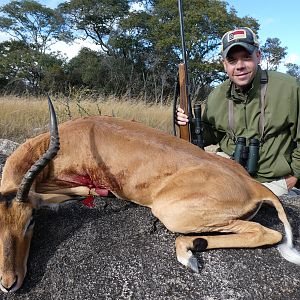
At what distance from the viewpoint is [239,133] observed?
4793 mm

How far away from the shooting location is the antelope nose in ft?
9.29

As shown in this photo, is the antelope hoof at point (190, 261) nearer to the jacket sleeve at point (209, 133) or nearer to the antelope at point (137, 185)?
the antelope at point (137, 185)

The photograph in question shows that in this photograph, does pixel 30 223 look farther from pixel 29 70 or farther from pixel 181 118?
pixel 29 70

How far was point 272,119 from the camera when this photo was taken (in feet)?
14.9

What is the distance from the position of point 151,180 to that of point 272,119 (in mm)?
1756

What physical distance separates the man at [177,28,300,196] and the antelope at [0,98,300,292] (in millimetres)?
1022

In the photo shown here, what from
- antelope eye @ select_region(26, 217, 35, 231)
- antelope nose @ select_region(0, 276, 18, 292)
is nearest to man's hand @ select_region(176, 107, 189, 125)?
antelope eye @ select_region(26, 217, 35, 231)

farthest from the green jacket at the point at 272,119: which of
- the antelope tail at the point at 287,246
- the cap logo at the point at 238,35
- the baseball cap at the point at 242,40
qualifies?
the antelope tail at the point at 287,246

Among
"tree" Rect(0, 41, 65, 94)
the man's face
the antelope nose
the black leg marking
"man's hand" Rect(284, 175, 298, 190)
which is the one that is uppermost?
the man's face

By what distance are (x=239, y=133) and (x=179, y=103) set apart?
937 mm

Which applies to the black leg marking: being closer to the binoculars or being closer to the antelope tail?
the antelope tail

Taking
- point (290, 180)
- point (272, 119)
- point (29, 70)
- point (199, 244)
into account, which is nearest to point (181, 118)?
point (272, 119)

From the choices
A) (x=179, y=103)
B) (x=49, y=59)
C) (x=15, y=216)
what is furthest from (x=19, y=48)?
(x=15, y=216)

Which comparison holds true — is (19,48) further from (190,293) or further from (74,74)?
(190,293)
